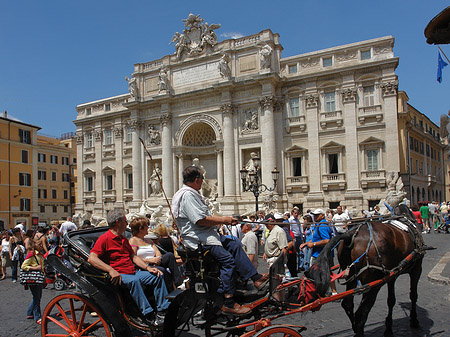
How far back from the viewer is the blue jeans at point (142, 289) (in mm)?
4758

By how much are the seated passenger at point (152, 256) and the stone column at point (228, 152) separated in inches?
819

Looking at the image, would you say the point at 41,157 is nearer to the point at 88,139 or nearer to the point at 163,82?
the point at 88,139

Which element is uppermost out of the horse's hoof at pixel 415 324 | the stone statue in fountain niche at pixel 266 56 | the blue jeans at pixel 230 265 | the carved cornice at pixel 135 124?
the stone statue in fountain niche at pixel 266 56

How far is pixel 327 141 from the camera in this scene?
25.8 m

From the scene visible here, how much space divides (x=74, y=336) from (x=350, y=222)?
4.09m

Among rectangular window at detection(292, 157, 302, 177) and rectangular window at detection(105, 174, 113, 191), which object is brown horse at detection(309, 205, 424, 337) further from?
rectangular window at detection(105, 174, 113, 191)

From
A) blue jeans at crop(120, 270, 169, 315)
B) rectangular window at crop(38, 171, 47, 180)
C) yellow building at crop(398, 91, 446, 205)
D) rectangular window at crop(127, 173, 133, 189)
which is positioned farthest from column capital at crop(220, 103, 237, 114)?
rectangular window at crop(38, 171, 47, 180)

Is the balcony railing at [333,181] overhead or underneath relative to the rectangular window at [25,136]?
underneath

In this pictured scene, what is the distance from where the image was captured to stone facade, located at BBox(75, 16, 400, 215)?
2461 centimetres

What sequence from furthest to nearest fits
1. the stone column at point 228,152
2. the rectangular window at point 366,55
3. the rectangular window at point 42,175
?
the rectangular window at point 42,175
the stone column at point 228,152
the rectangular window at point 366,55

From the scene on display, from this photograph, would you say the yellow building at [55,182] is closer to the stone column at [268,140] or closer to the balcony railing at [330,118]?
the stone column at [268,140]

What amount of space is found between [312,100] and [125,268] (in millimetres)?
22975

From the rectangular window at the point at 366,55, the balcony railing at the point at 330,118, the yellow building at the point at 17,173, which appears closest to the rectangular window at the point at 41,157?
the yellow building at the point at 17,173

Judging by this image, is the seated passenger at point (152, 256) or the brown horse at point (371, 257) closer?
the brown horse at point (371, 257)
